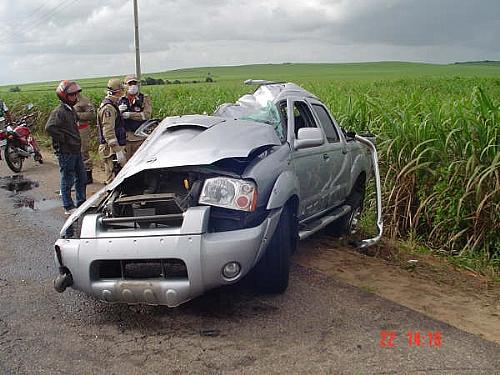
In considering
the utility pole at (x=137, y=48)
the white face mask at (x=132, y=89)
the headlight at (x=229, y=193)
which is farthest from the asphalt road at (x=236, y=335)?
the utility pole at (x=137, y=48)

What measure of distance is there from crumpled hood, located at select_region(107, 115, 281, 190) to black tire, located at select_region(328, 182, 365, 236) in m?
→ 2.19

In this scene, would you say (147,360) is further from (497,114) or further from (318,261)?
(497,114)

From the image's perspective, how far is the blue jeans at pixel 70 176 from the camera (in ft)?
25.7

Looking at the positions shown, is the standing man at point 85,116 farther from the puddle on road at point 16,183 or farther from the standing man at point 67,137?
the standing man at point 67,137

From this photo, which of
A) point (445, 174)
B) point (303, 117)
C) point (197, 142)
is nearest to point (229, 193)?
point (197, 142)

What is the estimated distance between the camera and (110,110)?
841 centimetres

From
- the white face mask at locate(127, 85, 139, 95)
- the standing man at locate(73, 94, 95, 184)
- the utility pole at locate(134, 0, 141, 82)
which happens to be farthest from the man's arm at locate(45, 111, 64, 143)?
the utility pole at locate(134, 0, 141, 82)

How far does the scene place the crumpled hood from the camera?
14.3 ft

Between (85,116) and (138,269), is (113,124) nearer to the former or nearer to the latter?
(85,116)

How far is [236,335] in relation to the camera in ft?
13.0

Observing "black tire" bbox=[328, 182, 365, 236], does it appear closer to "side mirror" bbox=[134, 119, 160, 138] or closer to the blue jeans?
"side mirror" bbox=[134, 119, 160, 138]

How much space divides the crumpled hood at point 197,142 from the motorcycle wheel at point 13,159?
27.8ft

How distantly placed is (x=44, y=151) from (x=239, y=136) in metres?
13.0

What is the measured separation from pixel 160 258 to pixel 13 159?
33.0ft
